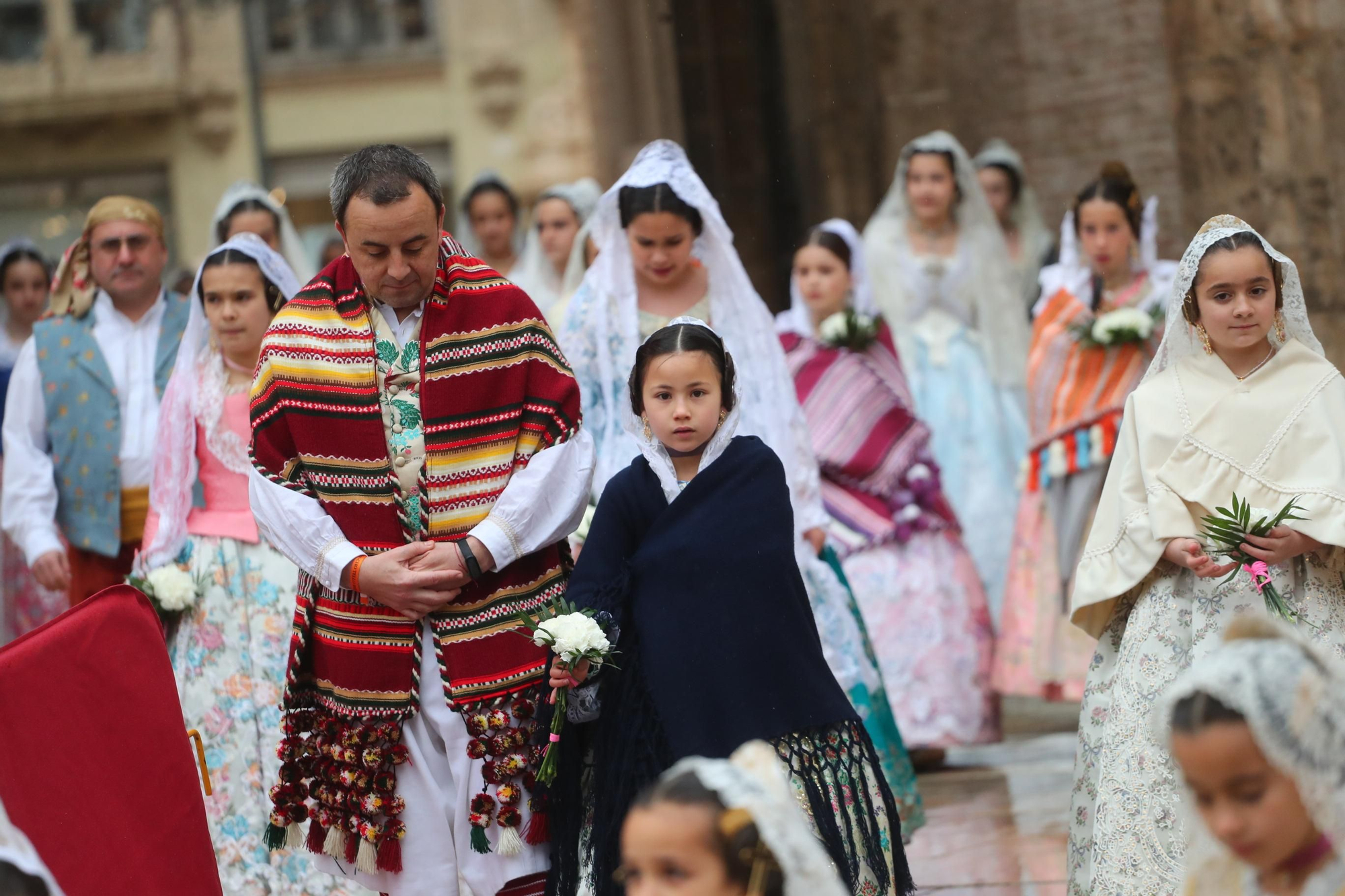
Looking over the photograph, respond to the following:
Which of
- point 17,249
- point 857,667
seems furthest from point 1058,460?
point 17,249

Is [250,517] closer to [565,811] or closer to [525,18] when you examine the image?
[565,811]

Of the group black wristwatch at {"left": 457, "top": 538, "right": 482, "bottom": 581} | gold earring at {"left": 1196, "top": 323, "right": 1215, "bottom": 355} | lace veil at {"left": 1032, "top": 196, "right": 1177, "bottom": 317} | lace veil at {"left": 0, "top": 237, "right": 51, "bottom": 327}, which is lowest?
black wristwatch at {"left": 457, "top": 538, "right": 482, "bottom": 581}

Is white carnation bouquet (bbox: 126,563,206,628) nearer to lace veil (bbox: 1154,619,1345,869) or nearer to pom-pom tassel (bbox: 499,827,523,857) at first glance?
pom-pom tassel (bbox: 499,827,523,857)

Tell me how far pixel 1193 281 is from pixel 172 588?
3.08m

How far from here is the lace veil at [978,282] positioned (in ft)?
29.8

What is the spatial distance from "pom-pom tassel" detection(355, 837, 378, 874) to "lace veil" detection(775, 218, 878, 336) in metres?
4.10

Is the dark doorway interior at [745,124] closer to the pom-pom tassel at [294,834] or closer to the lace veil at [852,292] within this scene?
the lace veil at [852,292]

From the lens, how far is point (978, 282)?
911cm

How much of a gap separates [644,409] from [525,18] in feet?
38.5

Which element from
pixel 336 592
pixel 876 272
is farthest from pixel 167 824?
pixel 876 272

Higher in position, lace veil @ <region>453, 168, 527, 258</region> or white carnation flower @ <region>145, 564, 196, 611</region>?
lace veil @ <region>453, 168, 527, 258</region>

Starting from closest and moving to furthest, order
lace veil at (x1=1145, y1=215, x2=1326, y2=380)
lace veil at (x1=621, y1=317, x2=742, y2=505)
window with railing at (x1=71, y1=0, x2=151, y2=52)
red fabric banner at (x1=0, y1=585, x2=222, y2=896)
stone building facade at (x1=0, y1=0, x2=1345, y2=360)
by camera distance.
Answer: red fabric banner at (x1=0, y1=585, x2=222, y2=896), lace veil at (x1=621, y1=317, x2=742, y2=505), lace veil at (x1=1145, y1=215, x2=1326, y2=380), stone building facade at (x1=0, y1=0, x2=1345, y2=360), window with railing at (x1=71, y1=0, x2=151, y2=52)

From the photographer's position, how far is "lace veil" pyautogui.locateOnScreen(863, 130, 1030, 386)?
907 cm

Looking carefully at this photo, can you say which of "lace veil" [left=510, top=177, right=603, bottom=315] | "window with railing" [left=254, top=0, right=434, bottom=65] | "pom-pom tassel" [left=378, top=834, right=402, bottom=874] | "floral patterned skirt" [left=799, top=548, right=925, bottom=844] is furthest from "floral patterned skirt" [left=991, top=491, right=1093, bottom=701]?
"window with railing" [left=254, top=0, right=434, bottom=65]
